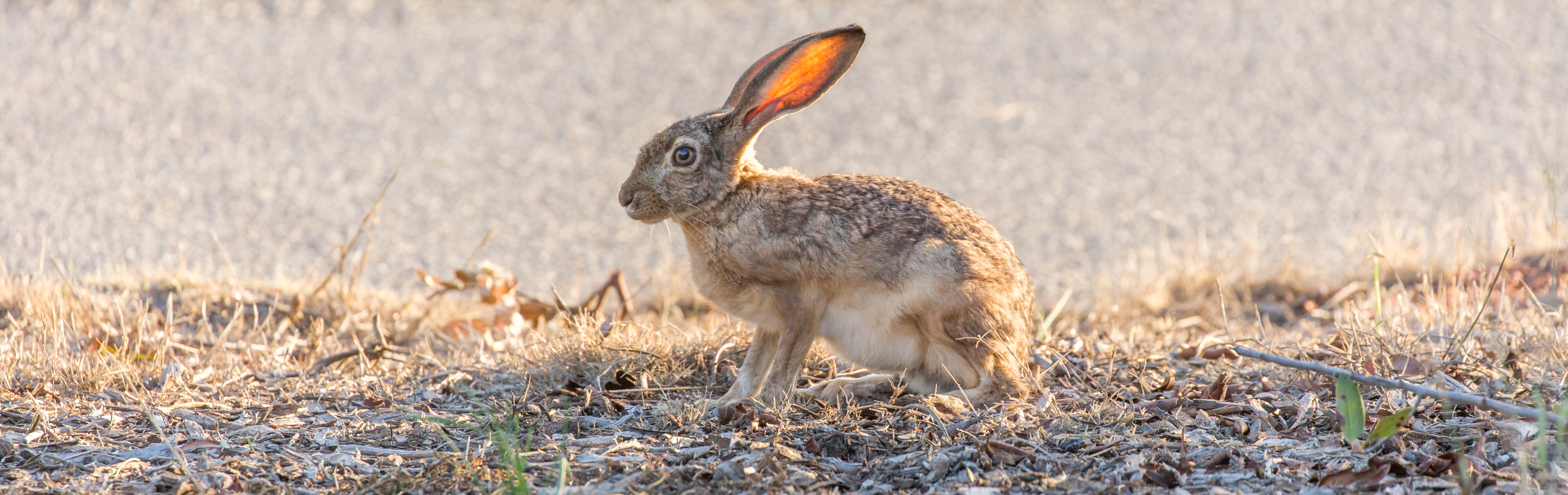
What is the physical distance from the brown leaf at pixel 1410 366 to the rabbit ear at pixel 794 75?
1.96 meters

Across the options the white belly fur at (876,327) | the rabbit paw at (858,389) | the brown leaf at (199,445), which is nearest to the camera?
the brown leaf at (199,445)

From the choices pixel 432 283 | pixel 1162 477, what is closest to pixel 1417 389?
pixel 1162 477

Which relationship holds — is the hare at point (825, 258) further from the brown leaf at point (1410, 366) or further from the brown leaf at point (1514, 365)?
the brown leaf at point (1514, 365)

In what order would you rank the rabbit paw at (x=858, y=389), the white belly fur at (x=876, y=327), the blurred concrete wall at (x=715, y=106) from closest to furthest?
the white belly fur at (x=876, y=327)
the rabbit paw at (x=858, y=389)
the blurred concrete wall at (x=715, y=106)

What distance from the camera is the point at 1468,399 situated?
274 cm

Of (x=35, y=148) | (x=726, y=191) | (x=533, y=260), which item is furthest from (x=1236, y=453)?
(x=35, y=148)

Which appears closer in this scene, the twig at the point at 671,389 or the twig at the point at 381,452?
the twig at the point at 381,452

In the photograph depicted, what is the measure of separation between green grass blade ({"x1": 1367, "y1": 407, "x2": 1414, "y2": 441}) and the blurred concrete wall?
3458 mm

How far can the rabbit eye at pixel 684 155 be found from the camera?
12.5ft

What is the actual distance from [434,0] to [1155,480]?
413 inches

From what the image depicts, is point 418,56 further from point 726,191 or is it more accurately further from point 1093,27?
point 726,191

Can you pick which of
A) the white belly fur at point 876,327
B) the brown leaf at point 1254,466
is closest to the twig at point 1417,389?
the brown leaf at point 1254,466

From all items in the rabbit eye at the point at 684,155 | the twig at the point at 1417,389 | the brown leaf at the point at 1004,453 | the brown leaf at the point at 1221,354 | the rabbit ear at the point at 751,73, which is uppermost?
the rabbit ear at the point at 751,73

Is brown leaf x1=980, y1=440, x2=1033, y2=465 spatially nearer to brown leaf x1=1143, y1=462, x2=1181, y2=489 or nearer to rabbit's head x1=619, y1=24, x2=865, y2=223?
brown leaf x1=1143, y1=462, x2=1181, y2=489
